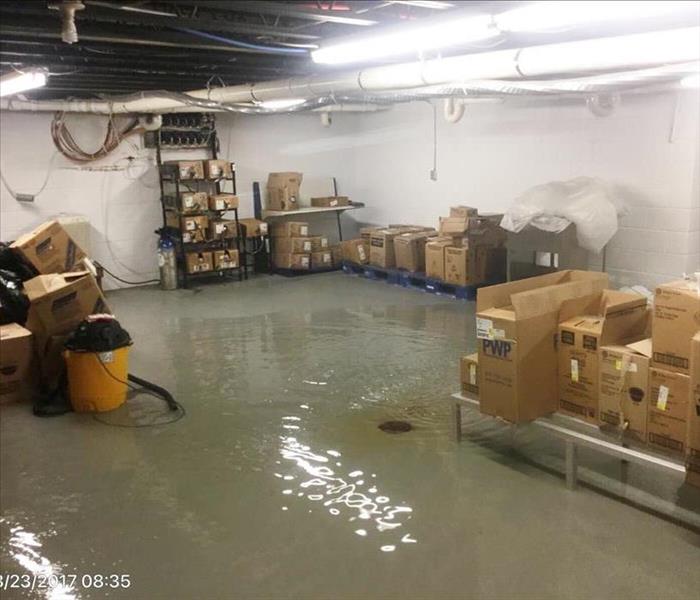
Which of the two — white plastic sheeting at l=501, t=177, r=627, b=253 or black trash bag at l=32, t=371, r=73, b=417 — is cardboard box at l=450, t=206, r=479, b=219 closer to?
white plastic sheeting at l=501, t=177, r=627, b=253

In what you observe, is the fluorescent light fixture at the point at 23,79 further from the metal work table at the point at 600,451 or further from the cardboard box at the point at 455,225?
the cardboard box at the point at 455,225

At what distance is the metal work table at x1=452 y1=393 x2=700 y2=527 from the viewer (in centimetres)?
276

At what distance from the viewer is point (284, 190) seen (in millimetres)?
8648

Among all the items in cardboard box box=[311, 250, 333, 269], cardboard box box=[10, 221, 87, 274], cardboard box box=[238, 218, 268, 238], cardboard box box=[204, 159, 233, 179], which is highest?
cardboard box box=[204, 159, 233, 179]

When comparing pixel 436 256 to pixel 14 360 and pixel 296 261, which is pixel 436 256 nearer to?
pixel 296 261

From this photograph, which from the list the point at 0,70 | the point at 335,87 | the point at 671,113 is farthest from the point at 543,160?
the point at 0,70

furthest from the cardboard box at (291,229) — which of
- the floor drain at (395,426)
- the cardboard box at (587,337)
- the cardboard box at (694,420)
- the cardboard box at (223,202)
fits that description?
the cardboard box at (694,420)

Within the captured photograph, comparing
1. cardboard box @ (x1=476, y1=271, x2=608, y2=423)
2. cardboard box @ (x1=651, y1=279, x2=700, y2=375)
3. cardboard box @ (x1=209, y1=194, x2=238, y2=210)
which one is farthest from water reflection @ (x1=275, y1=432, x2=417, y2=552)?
cardboard box @ (x1=209, y1=194, x2=238, y2=210)

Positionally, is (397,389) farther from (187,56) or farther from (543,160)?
(543,160)

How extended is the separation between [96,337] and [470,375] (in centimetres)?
220

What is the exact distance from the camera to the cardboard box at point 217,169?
26.3ft

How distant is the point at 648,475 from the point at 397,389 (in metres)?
1.67

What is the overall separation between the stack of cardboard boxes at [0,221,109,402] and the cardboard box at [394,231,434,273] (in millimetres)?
3782

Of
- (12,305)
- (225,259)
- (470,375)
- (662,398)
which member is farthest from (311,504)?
(225,259)
